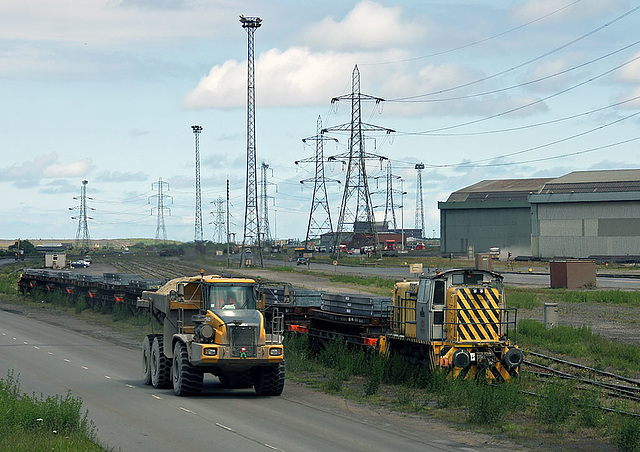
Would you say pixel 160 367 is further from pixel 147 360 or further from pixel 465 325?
pixel 465 325

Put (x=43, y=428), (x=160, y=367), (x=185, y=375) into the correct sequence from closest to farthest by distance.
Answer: (x=43, y=428)
(x=185, y=375)
(x=160, y=367)

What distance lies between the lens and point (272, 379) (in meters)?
21.3

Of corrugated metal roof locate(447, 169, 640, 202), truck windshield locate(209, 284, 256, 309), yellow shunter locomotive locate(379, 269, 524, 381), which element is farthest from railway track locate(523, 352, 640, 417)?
corrugated metal roof locate(447, 169, 640, 202)

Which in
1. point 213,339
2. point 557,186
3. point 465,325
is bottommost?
point 213,339

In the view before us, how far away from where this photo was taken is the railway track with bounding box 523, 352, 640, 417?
21192mm

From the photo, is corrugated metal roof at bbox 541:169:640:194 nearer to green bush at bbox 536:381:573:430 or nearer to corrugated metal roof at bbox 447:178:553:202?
corrugated metal roof at bbox 447:178:553:202

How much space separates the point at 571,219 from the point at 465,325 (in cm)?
8588

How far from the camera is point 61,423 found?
15.6 m

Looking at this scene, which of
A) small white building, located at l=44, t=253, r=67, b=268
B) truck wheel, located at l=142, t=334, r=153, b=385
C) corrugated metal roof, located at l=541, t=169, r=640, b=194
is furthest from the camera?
corrugated metal roof, located at l=541, t=169, r=640, b=194

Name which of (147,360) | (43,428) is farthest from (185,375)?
(43,428)

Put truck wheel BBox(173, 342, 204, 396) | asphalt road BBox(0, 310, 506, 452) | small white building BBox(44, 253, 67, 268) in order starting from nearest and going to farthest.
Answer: asphalt road BBox(0, 310, 506, 452), truck wheel BBox(173, 342, 204, 396), small white building BBox(44, 253, 67, 268)

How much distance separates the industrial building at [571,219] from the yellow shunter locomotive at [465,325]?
6763cm

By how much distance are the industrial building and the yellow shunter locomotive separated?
67629mm

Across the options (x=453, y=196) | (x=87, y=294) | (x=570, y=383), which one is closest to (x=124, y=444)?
(x=570, y=383)
